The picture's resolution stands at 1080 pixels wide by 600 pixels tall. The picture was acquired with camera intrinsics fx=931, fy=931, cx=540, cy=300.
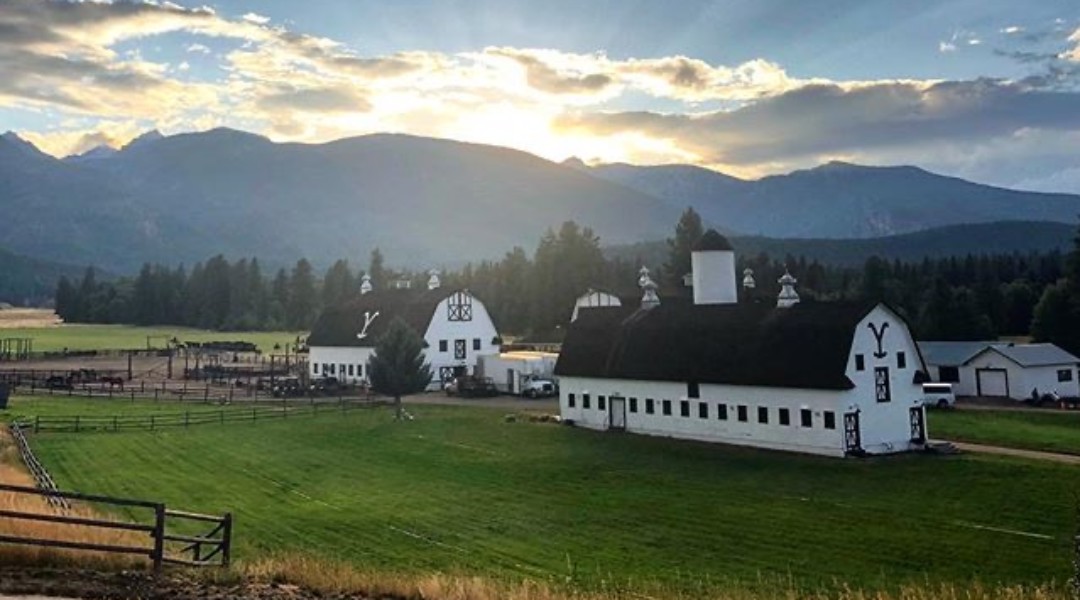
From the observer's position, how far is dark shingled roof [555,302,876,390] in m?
40.0

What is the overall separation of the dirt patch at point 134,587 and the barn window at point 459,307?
2376 inches

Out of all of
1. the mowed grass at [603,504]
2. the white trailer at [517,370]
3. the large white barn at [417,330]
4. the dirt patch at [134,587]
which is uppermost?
the large white barn at [417,330]

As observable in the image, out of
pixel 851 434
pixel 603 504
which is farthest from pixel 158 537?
pixel 851 434

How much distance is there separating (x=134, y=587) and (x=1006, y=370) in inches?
2298

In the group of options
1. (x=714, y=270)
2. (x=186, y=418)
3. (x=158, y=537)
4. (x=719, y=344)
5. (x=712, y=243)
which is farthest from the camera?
(x=186, y=418)

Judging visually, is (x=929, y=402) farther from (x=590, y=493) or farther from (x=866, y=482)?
(x=590, y=493)

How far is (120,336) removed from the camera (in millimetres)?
136750

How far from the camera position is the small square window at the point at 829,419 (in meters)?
38.7

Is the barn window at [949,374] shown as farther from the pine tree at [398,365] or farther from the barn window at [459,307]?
the barn window at [459,307]

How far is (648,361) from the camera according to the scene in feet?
157

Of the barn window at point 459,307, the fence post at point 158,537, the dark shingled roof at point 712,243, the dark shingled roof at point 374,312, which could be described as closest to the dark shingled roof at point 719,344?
the dark shingled roof at point 712,243

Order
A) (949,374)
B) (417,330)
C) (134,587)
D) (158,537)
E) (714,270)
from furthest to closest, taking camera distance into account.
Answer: (417,330) < (949,374) < (714,270) < (158,537) < (134,587)

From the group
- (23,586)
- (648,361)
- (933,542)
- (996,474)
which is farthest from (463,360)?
(23,586)

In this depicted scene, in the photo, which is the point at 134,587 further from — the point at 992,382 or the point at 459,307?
the point at 459,307
